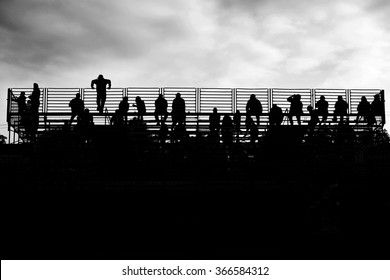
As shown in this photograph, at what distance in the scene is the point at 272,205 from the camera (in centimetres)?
1433

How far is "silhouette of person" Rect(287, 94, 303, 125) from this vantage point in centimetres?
1823

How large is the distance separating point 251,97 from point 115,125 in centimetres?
513

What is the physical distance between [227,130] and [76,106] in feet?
18.5

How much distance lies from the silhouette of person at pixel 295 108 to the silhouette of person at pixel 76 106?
776cm

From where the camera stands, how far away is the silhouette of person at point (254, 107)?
18.1 meters

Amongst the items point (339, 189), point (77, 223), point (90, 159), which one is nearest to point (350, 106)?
point (339, 189)

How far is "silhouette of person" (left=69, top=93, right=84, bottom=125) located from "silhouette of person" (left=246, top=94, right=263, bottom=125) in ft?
20.3

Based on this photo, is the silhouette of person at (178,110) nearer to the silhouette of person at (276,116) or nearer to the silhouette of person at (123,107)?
the silhouette of person at (123,107)

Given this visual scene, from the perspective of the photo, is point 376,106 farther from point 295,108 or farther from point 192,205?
point 192,205

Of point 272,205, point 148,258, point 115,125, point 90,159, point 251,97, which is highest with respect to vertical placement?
point 251,97

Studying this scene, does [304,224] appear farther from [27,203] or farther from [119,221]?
[27,203]

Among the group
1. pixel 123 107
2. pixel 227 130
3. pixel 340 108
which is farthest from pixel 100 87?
pixel 340 108

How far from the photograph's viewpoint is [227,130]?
17578mm

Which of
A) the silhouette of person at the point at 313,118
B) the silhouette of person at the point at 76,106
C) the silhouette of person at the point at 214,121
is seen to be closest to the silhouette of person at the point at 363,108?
the silhouette of person at the point at 313,118
